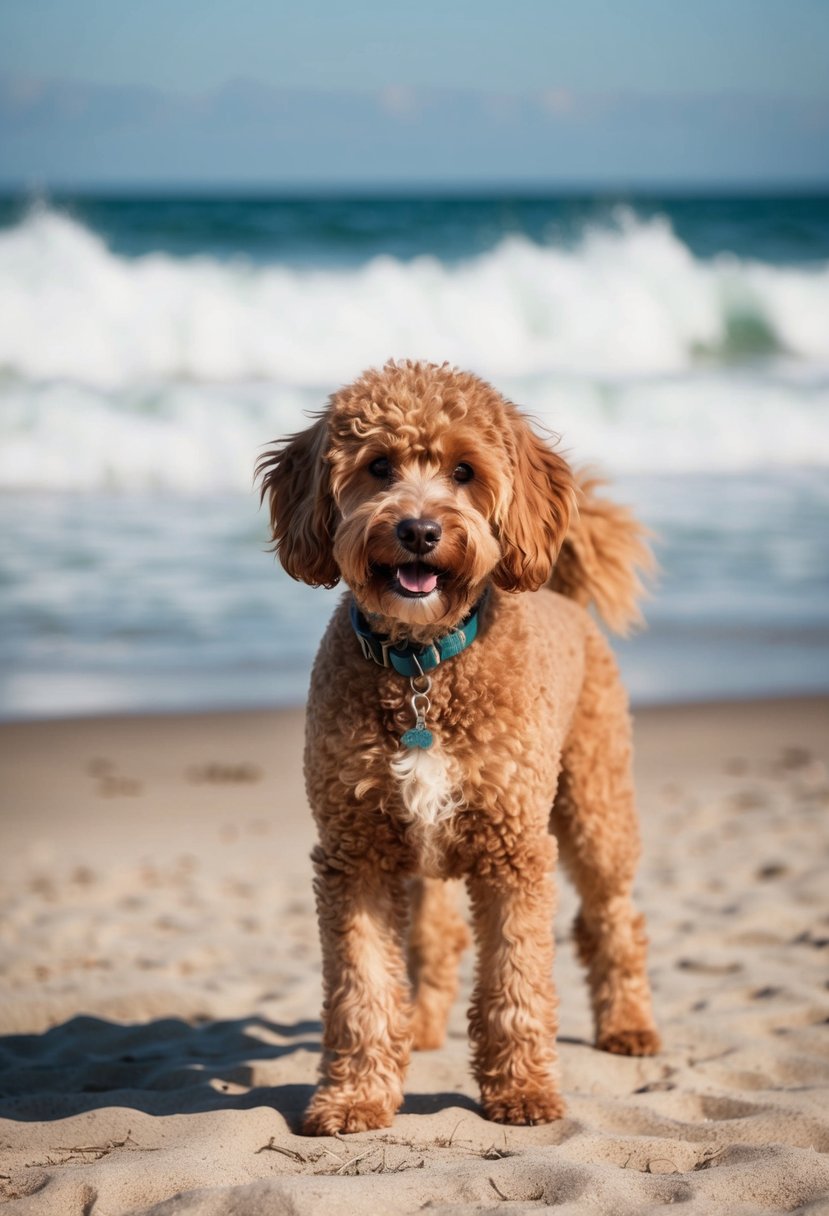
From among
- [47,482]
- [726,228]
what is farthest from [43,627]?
[726,228]

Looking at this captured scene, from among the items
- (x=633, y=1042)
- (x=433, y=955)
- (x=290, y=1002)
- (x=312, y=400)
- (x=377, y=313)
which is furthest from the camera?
(x=377, y=313)

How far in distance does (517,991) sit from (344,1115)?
1.85ft

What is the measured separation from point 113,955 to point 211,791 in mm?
Result: 2243

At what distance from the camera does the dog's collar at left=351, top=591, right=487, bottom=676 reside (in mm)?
3797

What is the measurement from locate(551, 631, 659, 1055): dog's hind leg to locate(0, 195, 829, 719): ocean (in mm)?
1366

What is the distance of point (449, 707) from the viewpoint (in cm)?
378

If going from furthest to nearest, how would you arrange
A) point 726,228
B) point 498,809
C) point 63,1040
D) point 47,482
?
1. point 726,228
2. point 47,482
3. point 63,1040
4. point 498,809

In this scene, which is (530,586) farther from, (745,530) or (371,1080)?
(745,530)

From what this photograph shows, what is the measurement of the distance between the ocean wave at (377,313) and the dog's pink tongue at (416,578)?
49.9ft

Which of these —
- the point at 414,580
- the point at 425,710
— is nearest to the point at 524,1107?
the point at 425,710

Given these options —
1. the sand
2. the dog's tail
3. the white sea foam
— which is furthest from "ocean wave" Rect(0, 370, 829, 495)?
the dog's tail

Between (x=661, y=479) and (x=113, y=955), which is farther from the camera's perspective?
(x=661, y=479)

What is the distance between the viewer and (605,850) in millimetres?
4648

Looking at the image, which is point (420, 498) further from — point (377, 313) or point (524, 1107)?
point (377, 313)
